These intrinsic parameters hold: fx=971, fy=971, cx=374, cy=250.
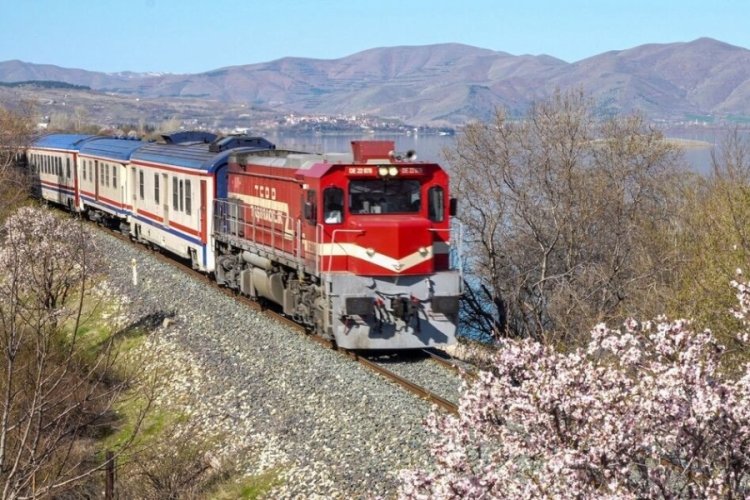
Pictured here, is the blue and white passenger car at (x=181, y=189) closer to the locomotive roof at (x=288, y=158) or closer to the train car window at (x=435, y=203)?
the locomotive roof at (x=288, y=158)

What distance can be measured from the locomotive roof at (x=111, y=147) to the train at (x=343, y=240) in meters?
9.78

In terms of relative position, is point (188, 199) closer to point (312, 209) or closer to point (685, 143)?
point (312, 209)

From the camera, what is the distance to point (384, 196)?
668 inches

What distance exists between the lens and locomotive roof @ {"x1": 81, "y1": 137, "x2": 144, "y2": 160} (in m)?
32.9

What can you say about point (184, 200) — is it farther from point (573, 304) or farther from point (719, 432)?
point (719, 432)

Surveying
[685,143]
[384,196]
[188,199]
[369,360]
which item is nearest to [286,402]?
[369,360]

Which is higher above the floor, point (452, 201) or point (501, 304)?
point (452, 201)

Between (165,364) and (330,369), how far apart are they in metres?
4.73

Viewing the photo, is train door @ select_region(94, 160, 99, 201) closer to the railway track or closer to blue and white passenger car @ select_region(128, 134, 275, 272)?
blue and white passenger car @ select_region(128, 134, 275, 272)

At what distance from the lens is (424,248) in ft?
54.0

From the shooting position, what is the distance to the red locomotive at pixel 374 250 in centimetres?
1623

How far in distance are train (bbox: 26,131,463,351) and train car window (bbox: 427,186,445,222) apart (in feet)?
0.06

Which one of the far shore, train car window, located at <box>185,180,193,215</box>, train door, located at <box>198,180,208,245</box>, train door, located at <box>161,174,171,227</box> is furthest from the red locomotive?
the far shore

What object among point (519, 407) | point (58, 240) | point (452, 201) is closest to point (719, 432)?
point (519, 407)
